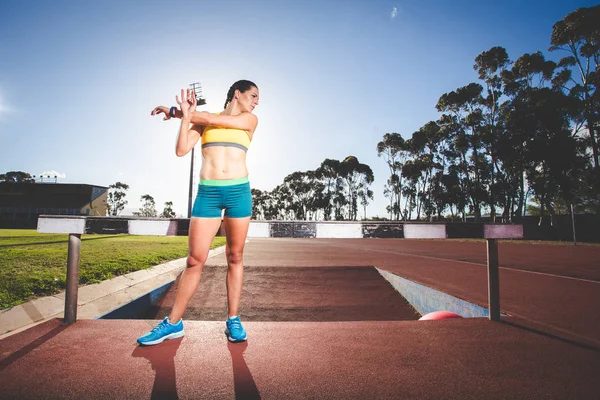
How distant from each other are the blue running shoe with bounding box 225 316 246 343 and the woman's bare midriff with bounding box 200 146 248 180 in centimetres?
115

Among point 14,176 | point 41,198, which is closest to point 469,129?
point 41,198

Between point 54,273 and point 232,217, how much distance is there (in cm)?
479

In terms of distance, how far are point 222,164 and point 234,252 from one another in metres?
0.69

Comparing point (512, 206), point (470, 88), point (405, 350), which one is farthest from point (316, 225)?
point (470, 88)

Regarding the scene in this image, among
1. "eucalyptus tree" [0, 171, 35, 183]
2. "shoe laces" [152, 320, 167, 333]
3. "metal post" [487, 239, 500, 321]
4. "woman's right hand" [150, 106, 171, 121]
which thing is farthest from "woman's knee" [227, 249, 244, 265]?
"eucalyptus tree" [0, 171, 35, 183]

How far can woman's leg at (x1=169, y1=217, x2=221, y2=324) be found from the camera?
6.75 ft

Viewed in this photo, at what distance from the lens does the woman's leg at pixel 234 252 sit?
6.94ft

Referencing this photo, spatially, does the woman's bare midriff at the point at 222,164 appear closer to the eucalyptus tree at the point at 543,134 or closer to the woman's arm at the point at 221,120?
the woman's arm at the point at 221,120

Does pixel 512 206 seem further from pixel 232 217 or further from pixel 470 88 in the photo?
pixel 232 217

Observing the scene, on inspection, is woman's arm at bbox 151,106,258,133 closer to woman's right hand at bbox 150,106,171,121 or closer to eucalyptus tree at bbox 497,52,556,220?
woman's right hand at bbox 150,106,171,121

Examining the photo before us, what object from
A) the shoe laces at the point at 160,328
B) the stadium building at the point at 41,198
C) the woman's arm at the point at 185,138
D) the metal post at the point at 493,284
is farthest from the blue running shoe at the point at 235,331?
the stadium building at the point at 41,198

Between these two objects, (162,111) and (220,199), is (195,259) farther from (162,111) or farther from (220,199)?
(162,111)

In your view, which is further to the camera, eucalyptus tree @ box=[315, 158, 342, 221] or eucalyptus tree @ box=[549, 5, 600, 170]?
eucalyptus tree @ box=[315, 158, 342, 221]

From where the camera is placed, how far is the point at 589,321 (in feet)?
10.8
